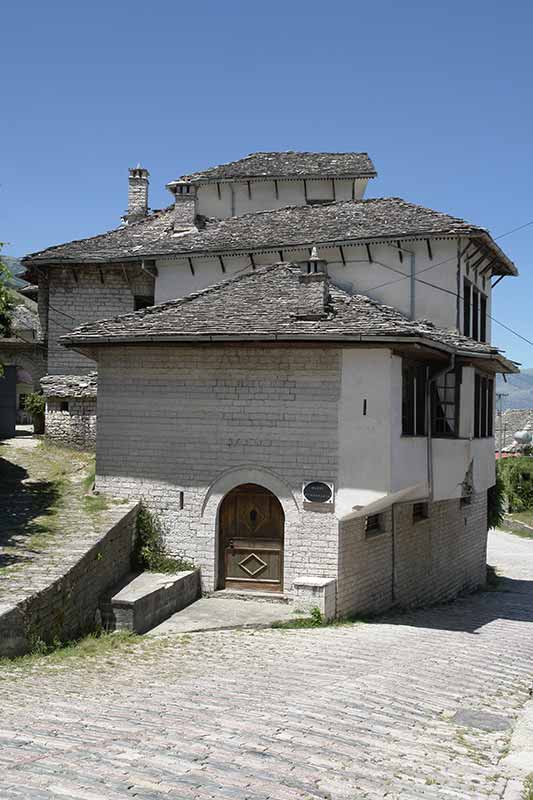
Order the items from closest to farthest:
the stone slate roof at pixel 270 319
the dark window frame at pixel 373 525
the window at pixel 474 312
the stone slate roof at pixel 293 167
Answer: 1. the stone slate roof at pixel 270 319
2. the dark window frame at pixel 373 525
3. the window at pixel 474 312
4. the stone slate roof at pixel 293 167

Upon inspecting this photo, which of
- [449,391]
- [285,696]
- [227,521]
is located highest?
[449,391]

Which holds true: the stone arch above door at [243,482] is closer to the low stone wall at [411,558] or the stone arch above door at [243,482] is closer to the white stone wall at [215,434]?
the white stone wall at [215,434]

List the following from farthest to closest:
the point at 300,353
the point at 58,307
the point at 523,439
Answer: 1. the point at 523,439
2. the point at 58,307
3. the point at 300,353

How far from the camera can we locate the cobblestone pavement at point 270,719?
6.22m

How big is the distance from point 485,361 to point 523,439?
137 feet

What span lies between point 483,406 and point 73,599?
12356 mm

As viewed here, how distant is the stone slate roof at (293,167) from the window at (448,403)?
919cm

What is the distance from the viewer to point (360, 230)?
18.6m

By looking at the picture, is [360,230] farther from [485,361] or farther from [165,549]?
[165,549]

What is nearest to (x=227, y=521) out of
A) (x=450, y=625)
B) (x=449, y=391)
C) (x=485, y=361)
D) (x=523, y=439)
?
(x=450, y=625)

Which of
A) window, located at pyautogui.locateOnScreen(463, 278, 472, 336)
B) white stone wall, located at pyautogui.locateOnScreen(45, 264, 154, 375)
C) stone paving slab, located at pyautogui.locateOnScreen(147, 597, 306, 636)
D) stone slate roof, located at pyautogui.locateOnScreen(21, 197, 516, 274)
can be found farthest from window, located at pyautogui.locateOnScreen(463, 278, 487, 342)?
white stone wall, located at pyautogui.locateOnScreen(45, 264, 154, 375)

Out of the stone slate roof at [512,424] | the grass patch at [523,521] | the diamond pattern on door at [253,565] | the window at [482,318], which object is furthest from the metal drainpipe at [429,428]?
the stone slate roof at [512,424]

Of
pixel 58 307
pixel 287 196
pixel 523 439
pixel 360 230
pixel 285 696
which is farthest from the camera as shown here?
pixel 523 439

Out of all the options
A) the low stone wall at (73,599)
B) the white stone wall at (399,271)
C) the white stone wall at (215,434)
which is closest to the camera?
the low stone wall at (73,599)
